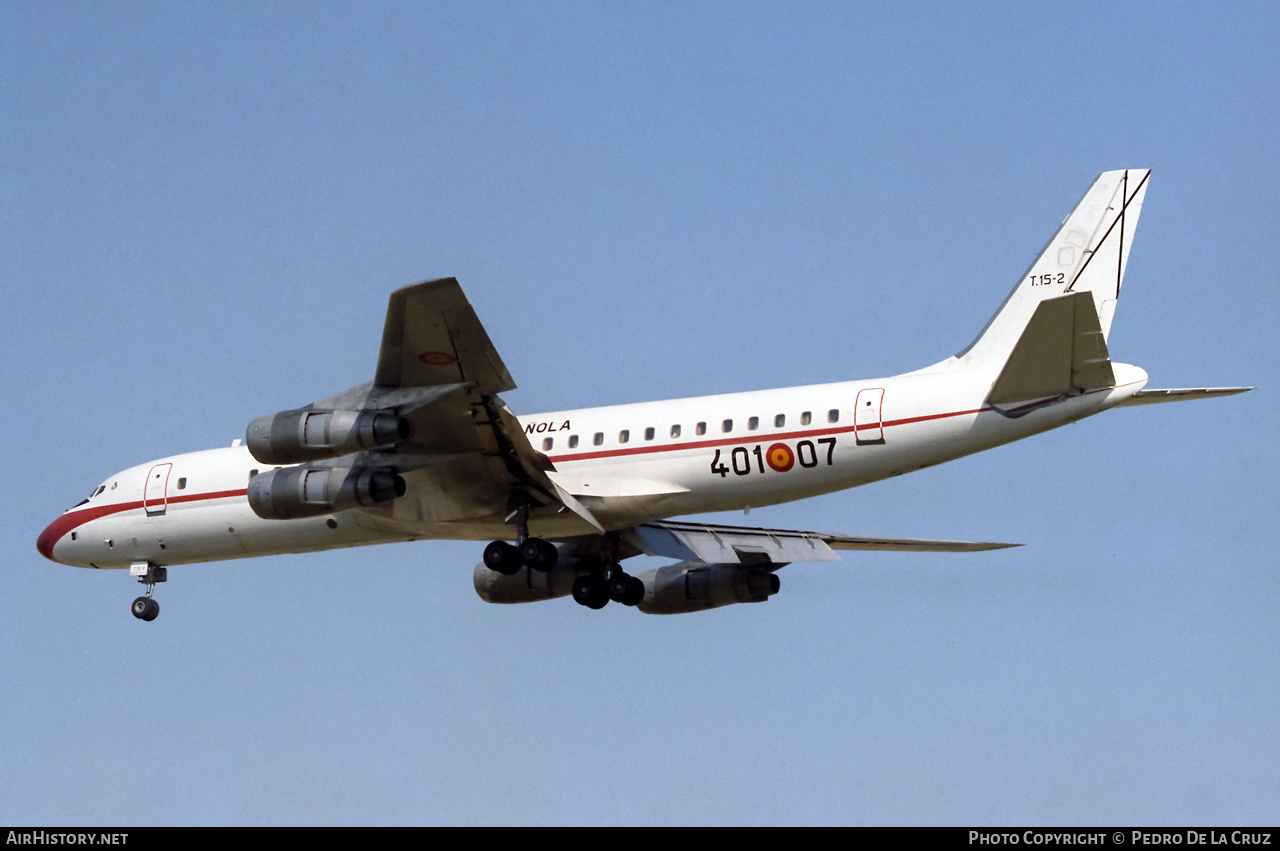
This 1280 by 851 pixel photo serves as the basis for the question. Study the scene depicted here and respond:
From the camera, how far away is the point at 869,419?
2475 centimetres

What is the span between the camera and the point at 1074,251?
86.2ft

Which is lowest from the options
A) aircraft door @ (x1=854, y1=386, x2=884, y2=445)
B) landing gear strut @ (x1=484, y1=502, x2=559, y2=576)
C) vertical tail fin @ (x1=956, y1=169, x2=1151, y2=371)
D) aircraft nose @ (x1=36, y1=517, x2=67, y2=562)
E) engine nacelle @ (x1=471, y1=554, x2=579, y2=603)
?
landing gear strut @ (x1=484, y1=502, x2=559, y2=576)

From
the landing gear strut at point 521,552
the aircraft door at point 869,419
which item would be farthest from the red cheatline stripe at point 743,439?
the landing gear strut at point 521,552

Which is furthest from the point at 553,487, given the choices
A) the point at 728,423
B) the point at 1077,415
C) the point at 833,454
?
the point at 1077,415

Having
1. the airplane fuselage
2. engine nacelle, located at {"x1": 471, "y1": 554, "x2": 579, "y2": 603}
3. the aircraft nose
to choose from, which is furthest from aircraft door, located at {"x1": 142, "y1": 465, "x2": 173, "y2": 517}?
engine nacelle, located at {"x1": 471, "y1": 554, "x2": 579, "y2": 603}

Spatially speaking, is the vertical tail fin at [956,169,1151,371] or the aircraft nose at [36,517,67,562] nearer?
the vertical tail fin at [956,169,1151,371]

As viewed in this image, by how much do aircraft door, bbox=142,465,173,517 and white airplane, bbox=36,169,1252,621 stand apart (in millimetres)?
36

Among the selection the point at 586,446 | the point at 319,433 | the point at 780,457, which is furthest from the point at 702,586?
the point at 319,433

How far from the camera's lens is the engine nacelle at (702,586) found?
3023 cm

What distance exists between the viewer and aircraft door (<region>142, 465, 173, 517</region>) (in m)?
29.3

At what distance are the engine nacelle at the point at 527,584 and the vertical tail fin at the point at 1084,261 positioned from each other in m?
8.64

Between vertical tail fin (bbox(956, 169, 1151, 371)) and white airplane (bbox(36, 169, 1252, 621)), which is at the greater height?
vertical tail fin (bbox(956, 169, 1151, 371))

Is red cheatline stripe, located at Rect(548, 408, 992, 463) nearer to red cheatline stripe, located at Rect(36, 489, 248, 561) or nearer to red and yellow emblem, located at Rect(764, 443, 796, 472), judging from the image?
red and yellow emblem, located at Rect(764, 443, 796, 472)

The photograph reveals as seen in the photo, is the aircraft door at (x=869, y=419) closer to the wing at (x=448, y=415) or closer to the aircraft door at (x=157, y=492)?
the wing at (x=448, y=415)
